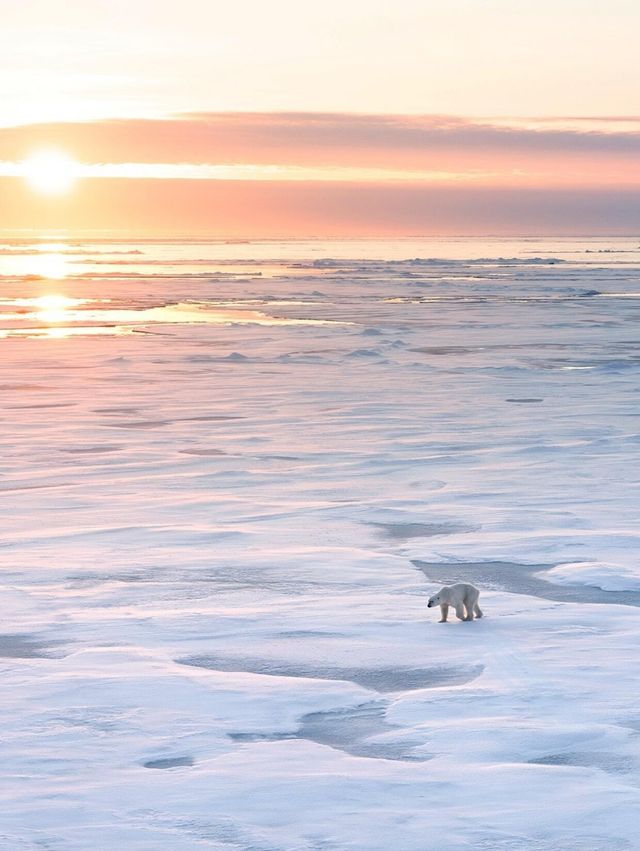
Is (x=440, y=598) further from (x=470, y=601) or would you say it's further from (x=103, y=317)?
(x=103, y=317)

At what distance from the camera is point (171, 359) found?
2261cm

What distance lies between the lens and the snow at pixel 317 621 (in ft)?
14.9

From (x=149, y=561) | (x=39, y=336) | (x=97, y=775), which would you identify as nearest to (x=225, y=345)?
(x=39, y=336)

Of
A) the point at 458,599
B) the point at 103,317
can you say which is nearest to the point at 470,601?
the point at 458,599

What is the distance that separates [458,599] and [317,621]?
0.80 m

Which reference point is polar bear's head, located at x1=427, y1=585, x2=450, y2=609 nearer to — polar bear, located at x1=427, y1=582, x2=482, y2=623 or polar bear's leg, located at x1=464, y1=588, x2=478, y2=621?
polar bear, located at x1=427, y1=582, x2=482, y2=623

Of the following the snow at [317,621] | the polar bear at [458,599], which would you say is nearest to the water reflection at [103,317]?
the snow at [317,621]

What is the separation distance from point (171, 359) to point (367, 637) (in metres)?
16.4

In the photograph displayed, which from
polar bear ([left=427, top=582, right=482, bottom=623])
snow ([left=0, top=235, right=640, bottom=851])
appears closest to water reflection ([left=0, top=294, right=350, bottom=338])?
snow ([left=0, top=235, right=640, bottom=851])

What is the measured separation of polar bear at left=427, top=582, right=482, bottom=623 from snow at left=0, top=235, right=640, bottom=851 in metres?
0.10

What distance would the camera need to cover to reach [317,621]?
688 centimetres

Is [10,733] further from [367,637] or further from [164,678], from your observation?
[367,637]

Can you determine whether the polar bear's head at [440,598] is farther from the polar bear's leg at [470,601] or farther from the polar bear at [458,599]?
the polar bear's leg at [470,601]

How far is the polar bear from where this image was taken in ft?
22.4
